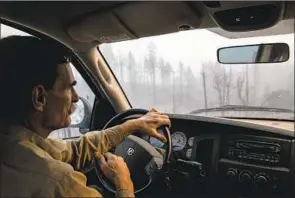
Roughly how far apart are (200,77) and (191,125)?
26 cm

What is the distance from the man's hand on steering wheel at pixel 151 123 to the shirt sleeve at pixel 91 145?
6 cm

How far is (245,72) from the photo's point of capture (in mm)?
2334

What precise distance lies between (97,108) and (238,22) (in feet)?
4.18

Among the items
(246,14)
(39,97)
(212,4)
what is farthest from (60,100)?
(246,14)

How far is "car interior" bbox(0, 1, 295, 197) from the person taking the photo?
1995 millimetres

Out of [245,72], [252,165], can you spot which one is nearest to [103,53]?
[245,72]

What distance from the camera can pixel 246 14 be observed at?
195cm

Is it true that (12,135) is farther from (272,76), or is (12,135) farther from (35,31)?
(272,76)

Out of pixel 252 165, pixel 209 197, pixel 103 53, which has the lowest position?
pixel 209 197

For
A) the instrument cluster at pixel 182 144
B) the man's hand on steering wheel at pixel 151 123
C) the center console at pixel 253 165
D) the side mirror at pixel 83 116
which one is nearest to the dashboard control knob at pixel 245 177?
the center console at pixel 253 165

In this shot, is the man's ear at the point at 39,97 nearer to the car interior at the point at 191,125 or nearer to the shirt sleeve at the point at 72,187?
the shirt sleeve at the point at 72,187

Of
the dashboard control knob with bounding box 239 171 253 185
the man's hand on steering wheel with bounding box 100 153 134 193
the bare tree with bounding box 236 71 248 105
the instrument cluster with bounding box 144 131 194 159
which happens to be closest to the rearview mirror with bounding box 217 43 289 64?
the bare tree with bounding box 236 71 248 105

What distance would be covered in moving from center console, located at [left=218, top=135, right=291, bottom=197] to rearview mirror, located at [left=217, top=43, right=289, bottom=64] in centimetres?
38

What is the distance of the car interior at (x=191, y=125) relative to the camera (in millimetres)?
1995
